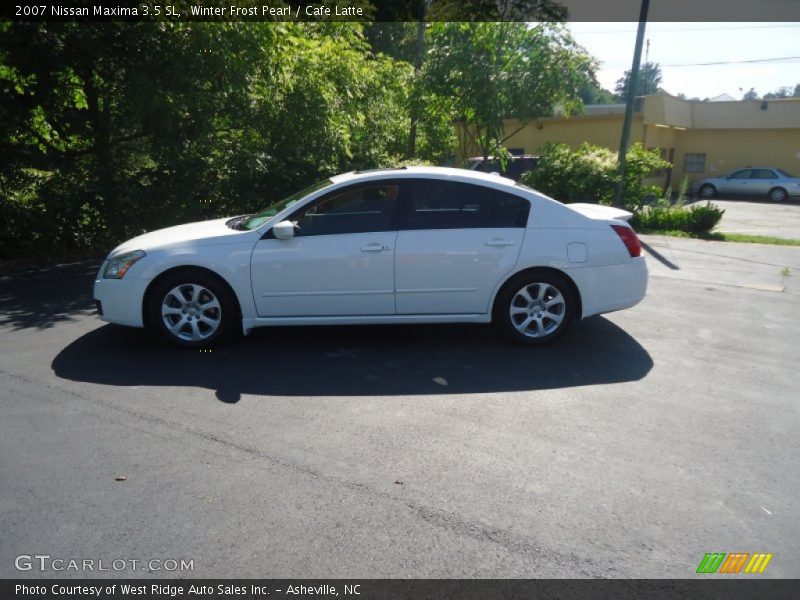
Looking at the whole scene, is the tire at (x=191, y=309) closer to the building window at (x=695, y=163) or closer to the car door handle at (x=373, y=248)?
the car door handle at (x=373, y=248)

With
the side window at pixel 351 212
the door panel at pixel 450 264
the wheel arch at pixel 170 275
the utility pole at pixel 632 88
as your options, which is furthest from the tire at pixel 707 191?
the wheel arch at pixel 170 275

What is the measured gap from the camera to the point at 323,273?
606cm

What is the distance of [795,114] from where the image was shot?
98.2 feet

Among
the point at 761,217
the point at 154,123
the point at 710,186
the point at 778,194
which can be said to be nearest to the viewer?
the point at 154,123

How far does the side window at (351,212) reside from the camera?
6.17 m

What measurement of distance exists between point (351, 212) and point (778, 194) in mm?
27702

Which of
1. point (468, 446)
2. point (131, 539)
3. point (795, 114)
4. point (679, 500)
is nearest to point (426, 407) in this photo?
point (468, 446)

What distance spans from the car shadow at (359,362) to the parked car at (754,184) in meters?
25.9

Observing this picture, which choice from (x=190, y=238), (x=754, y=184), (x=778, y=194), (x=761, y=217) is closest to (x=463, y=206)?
(x=190, y=238)

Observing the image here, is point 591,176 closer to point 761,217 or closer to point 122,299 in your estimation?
point 761,217

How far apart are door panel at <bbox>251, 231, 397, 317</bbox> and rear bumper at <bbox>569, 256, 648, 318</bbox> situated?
1.76 meters

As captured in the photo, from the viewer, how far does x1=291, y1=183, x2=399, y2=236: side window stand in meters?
6.17

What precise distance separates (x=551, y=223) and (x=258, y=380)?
9.87 ft

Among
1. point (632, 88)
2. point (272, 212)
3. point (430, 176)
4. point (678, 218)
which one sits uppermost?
point (632, 88)
